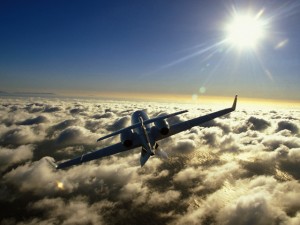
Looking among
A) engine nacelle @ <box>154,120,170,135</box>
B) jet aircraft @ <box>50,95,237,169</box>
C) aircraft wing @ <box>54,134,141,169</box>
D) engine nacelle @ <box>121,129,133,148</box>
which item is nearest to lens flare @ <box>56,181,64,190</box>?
aircraft wing @ <box>54,134,141,169</box>

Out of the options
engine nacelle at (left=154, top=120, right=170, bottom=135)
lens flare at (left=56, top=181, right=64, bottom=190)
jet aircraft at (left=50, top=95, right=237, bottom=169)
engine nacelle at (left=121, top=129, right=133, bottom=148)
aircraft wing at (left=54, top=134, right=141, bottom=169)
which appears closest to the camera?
jet aircraft at (left=50, top=95, right=237, bottom=169)

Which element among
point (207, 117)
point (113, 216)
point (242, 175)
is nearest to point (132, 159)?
point (113, 216)

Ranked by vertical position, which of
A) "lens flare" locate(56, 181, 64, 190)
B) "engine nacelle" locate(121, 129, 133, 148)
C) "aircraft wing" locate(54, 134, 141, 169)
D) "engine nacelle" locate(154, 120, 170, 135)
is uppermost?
"engine nacelle" locate(154, 120, 170, 135)

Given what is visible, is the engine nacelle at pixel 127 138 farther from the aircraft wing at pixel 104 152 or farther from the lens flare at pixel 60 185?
the lens flare at pixel 60 185

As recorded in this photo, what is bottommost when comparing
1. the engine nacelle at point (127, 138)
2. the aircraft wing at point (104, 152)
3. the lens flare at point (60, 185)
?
the lens flare at point (60, 185)

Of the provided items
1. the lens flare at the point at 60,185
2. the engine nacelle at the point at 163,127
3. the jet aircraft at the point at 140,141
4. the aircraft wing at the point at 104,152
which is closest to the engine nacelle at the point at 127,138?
the jet aircraft at the point at 140,141

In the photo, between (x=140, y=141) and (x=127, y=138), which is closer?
(x=127, y=138)

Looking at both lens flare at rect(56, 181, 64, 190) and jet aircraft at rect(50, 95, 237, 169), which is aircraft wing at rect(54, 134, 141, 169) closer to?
jet aircraft at rect(50, 95, 237, 169)

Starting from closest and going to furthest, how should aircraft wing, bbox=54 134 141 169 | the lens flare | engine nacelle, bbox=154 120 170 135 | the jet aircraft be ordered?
1. the jet aircraft
2. aircraft wing, bbox=54 134 141 169
3. engine nacelle, bbox=154 120 170 135
4. the lens flare

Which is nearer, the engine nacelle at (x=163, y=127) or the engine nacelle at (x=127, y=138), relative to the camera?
the engine nacelle at (x=127, y=138)

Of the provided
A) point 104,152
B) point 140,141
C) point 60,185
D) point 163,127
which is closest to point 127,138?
point 140,141

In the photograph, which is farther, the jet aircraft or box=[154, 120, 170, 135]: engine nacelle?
box=[154, 120, 170, 135]: engine nacelle

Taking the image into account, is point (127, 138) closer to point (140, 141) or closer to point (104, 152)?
point (140, 141)
